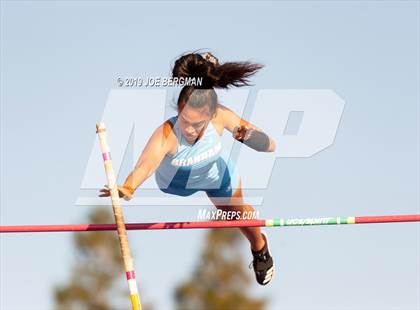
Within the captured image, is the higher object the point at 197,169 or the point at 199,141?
the point at 199,141

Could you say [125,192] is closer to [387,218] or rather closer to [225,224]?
[225,224]

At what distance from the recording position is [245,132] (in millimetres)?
12734

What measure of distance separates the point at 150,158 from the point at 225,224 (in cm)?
117

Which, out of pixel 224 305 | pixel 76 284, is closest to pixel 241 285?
pixel 224 305

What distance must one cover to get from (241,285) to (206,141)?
30.2 m

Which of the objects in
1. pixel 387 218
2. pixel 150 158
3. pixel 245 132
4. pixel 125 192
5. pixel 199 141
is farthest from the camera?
pixel 387 218

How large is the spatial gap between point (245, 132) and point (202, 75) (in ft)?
2.53

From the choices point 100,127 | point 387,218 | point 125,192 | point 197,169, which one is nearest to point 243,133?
point 197,169

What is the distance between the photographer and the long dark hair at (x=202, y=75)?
12.9 meters

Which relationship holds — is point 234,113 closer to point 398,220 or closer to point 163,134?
point 163,134

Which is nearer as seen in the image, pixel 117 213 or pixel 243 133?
pixel 243 133

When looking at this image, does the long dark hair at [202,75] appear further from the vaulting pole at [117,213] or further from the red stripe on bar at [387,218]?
the red stripe on bar at [387,218]

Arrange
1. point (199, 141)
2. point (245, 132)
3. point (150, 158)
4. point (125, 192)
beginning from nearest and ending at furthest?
1. point (125, 192)
2. point (150, 158)
3. point (245, 132)
4. point (199, 141)

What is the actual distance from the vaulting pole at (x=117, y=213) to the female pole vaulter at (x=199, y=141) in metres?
0.11
